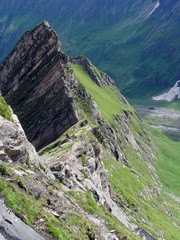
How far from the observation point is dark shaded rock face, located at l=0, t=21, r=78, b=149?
9781cm

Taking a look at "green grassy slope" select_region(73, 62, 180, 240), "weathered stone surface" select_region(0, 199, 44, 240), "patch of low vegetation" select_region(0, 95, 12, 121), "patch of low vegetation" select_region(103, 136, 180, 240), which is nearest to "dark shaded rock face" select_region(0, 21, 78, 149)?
"green grassy slope" select_region(73, 62, 180, 240)

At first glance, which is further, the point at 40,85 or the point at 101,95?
the point at 101,95

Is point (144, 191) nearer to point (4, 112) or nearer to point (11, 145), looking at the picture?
point (4, 112)

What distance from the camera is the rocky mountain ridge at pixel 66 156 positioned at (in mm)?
34375

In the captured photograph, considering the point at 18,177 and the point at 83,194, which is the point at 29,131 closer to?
the point at 83,194

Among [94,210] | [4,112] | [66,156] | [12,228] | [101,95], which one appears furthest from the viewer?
[101,95]

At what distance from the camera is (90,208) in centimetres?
4544

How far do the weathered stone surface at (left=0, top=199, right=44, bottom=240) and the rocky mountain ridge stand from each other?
73cm

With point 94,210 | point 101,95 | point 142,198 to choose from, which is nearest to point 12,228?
point 94,210

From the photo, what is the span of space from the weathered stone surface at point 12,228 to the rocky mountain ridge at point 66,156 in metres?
0.73

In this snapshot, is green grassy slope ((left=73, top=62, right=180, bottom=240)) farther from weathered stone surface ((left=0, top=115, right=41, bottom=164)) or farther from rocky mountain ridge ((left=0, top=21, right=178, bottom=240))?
weathered stone surface ((left=0, top=115, right=41, bottom=164))

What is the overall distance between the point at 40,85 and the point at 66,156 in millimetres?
50037

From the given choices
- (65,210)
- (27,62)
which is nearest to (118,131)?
(27,62)

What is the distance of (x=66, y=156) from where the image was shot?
60344 millimetres
